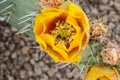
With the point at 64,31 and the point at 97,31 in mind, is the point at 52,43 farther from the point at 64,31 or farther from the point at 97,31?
the point at 97,31

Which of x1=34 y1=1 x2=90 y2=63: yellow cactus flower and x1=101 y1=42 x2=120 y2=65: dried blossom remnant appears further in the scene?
x1=101 y1=42 x2=120 y2=65: dried blossom remnant

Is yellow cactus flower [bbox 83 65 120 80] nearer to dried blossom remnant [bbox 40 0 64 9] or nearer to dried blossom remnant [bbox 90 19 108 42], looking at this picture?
dried blossom remnant [bbox 90 19 108 42]

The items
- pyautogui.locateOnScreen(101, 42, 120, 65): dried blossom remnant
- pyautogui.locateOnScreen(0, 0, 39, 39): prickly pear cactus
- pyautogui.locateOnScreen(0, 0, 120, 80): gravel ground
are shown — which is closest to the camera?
pyautogui.locateOnScreen(101, 42, 120, 65): dried blossom remnant

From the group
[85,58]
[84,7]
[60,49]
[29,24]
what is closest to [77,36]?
[60,49]

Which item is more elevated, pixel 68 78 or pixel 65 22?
pixel 65 22

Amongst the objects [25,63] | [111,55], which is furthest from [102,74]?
[25,63]

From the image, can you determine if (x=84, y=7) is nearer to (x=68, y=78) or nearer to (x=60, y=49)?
(x=68, y=78)

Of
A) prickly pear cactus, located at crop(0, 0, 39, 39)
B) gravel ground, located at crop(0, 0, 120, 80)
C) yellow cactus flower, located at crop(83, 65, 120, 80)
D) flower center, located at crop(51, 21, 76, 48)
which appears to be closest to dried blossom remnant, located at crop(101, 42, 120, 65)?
yellow cactus flower, located at crop(83, 65, 120, 80)
